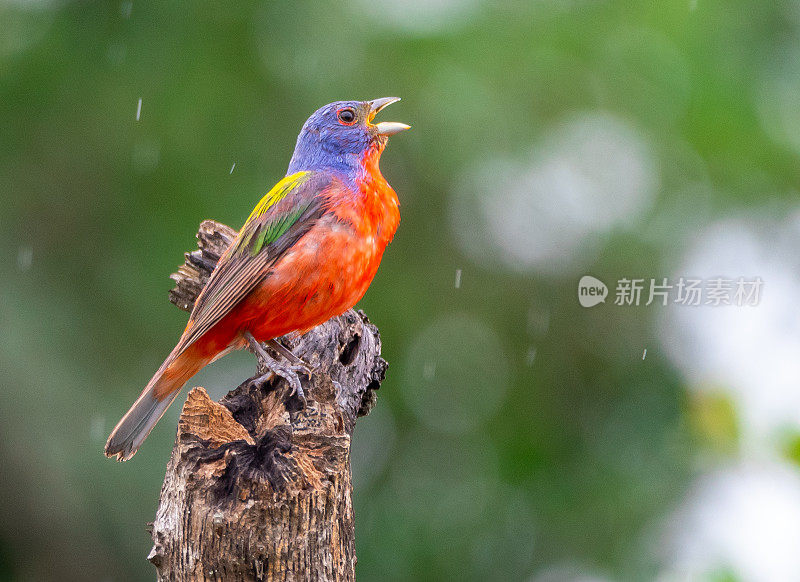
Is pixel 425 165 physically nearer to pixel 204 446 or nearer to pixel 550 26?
pixel 550 26

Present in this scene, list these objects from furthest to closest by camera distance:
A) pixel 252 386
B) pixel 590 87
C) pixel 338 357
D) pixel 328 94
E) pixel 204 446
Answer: pixel 590 87
pixel 328 94
pixel 338 357
pixel 252 386
pixel 204 446

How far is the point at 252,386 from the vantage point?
3514mm

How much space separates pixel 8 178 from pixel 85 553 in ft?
8.05

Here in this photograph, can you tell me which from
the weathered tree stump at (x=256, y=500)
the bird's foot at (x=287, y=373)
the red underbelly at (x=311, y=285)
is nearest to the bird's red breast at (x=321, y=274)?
the red underbelly at (x=311, y=285)

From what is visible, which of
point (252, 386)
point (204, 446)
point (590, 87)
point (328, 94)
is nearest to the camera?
point (204, 446)

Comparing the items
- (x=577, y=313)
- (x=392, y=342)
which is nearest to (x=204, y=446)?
(x=392, y=342)

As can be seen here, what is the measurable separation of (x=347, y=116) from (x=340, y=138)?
143 mm

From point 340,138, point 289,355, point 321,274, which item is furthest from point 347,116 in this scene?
A: point 289,355

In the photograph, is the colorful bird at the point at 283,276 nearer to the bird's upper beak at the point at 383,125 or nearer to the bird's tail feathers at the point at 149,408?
the bird's tail feathers at the point at 149,408

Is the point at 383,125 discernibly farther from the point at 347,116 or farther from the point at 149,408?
the point at 149,408

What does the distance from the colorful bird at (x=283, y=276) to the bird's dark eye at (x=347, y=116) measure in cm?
33

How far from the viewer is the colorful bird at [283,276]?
3.78 m

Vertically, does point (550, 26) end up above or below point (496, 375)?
above

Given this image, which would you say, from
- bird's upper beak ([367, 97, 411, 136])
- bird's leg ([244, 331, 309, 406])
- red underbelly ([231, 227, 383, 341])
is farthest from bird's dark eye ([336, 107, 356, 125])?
bird's leg ([244, 331, 309, 406])
